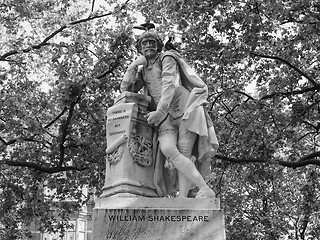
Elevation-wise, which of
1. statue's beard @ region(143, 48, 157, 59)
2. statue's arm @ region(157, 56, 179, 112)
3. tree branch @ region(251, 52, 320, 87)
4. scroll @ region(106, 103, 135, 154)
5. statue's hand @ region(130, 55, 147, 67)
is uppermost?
tree branch @ region(251, 52, 320, 87)

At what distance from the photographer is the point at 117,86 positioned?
15125mm

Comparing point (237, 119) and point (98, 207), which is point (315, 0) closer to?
point (237, 119)

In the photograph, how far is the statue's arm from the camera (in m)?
7.05

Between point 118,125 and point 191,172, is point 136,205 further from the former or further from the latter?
point 118,125

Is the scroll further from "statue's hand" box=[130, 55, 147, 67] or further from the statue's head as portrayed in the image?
the statue's head

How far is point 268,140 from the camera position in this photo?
47.7ft

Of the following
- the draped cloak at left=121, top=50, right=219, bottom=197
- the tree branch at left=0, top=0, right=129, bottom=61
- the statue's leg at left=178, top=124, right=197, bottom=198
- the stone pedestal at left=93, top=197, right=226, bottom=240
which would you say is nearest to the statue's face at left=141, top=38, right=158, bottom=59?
the draped cloak at left=121, top=50, right=219, bottom=197

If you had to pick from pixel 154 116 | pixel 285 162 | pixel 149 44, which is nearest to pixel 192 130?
pixel 154 116

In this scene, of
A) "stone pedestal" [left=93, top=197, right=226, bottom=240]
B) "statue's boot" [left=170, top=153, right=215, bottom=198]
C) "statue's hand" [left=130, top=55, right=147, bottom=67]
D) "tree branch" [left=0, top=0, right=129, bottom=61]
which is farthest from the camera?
"tree branch" [left=0, top=0, right=129, bottom=61]

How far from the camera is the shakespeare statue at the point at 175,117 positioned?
699 cm

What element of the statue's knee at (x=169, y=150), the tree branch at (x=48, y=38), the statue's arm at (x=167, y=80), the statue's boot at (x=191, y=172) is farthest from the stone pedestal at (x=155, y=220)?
the tree branch at (x=48, y=38)

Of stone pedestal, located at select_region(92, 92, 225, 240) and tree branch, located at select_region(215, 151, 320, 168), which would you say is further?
tree branch, located at select_region(215, 151, 320, 168)

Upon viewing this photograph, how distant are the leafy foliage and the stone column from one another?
647 cm

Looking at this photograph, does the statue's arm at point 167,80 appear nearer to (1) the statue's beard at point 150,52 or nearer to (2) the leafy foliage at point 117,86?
(1) the statue's beard at point 150,52
